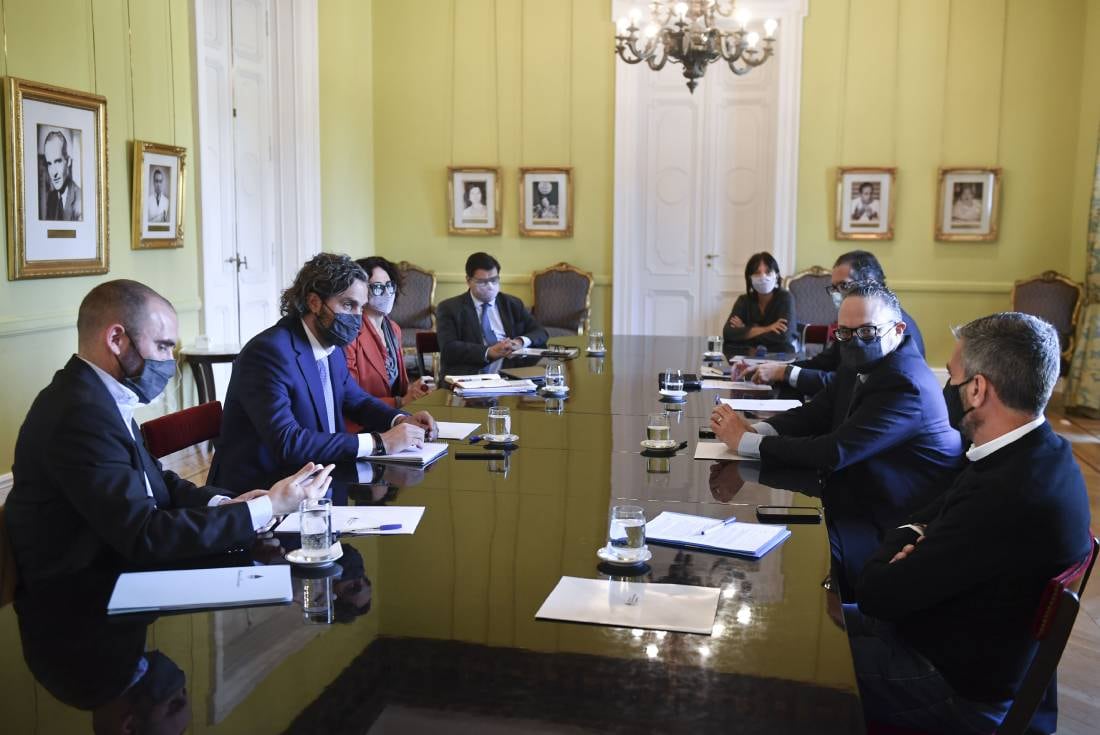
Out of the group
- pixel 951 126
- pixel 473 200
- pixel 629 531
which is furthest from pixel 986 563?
pixel 473 200

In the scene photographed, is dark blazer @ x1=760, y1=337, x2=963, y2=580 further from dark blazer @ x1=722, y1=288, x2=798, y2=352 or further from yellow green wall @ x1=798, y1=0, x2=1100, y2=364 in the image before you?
yellow green wall @ x1=798, y1=0, x2=1100, y2=364

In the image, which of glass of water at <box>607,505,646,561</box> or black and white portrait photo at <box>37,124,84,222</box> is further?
black and white portrait photo at <box>37,124,84,222</box>

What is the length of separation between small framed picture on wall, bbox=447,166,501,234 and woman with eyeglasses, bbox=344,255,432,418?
499cm

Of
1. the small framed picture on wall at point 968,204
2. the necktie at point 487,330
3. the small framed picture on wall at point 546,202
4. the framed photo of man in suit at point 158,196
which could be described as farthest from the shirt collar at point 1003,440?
the small framed picture on wall at point 546,202

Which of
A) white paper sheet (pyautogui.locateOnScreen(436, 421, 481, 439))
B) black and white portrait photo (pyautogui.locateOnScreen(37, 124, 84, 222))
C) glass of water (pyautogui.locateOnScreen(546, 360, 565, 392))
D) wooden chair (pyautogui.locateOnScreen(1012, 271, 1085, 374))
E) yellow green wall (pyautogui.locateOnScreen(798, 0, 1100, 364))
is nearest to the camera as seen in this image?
white paper sheet (pyautogui.locateOnScreen(436, 421, 481, 439))

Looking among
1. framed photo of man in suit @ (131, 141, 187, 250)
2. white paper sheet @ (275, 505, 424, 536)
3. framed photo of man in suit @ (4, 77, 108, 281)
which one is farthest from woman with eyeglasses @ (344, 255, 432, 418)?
white paper sheet @ (275, 505, 424, 536)

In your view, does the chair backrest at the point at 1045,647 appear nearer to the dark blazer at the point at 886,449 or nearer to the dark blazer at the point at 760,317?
the dark blazer at the point at 886,449

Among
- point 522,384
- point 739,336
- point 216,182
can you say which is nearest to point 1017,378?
point 522,384

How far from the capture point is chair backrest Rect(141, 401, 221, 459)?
3217 mm

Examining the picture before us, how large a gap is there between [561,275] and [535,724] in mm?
8758

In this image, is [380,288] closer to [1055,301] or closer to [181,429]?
[181,429]

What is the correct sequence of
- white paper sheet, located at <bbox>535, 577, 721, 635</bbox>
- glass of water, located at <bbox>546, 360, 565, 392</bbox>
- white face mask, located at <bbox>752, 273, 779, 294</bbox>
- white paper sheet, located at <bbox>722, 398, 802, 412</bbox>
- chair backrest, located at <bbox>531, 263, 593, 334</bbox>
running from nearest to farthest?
white paper sheet, located at <bbox>535, 577, 721, 635</bbox> < white paper sheet, located at <bbox>722, 398, 802, 412</bbox> < glass of water, located at <bbox>546, 360, 565, 392</bbox> < white face mask, located at <bbox>752, 273, 779, 294</bbox> < chair backrest, located at <bbox>531, 263, 593, 334</bbox>

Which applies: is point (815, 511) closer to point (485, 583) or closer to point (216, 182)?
point (485, 583)

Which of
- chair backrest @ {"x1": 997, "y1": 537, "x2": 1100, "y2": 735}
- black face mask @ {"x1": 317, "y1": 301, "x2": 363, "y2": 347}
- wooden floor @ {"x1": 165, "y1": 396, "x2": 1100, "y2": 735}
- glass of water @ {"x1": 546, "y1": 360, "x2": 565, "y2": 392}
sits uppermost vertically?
black face mask @ {"x1": 317, "y1": 301, "x2": 363, "y2": 347}
